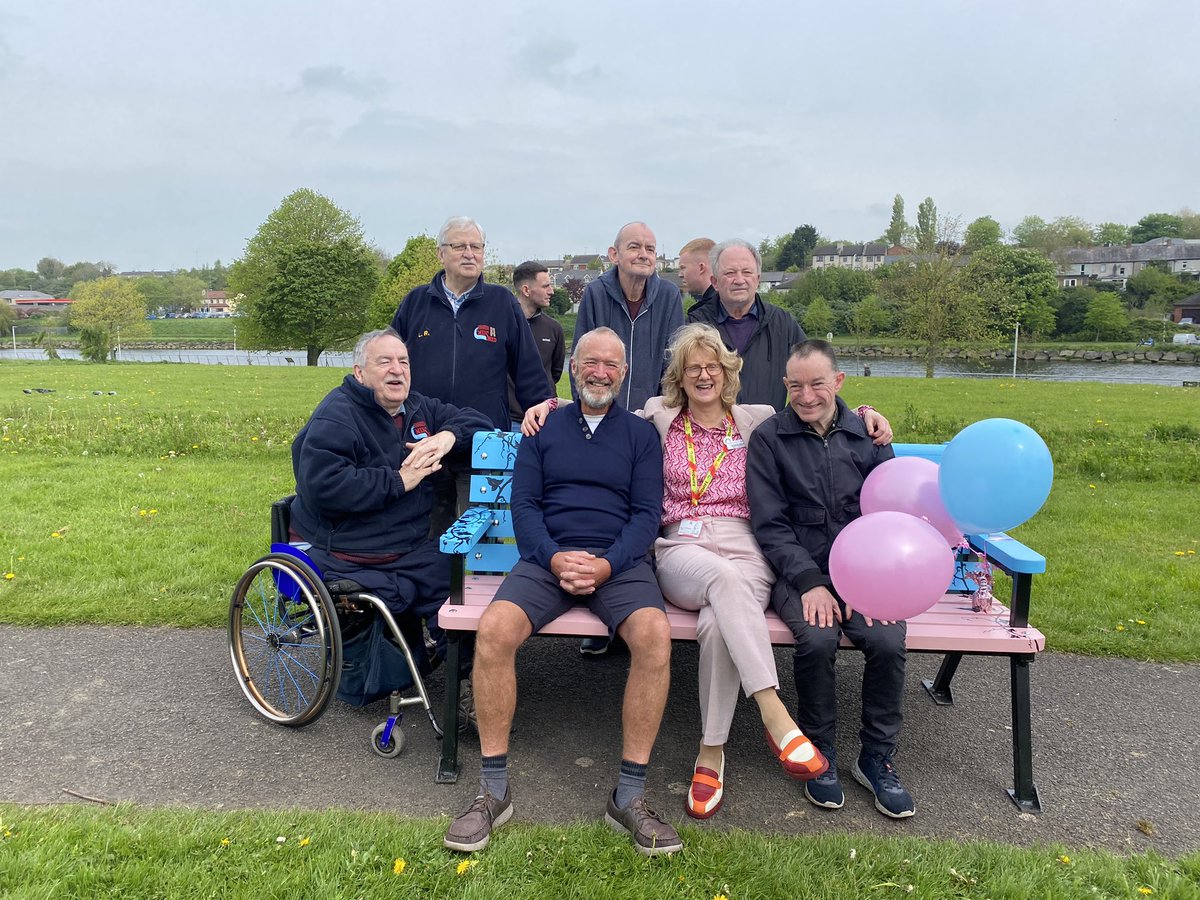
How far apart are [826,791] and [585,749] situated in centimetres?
106

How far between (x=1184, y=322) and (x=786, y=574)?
92458 mm

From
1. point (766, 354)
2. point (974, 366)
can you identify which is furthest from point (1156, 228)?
point (766, 354)

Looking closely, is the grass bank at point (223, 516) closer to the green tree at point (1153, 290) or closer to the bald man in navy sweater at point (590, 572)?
the bald man in navy sweater at point (590, 572)

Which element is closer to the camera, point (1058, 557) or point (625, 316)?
point (625, 316)

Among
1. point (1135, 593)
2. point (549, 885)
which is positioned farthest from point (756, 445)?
point (1135, 593)

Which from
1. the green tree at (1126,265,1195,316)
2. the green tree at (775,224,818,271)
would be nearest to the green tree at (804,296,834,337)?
the green tree at (1126,265,1195,316)

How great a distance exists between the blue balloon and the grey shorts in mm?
1302

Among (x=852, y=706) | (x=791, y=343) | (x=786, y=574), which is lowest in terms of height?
(x=852, y=706)

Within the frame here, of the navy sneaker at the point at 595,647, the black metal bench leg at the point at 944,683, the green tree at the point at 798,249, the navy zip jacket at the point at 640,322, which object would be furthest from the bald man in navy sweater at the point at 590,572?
the green tree at the point at 798,249

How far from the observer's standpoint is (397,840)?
305 cm

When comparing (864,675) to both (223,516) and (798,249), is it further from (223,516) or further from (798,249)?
(798,249)

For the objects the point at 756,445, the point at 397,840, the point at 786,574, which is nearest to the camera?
the point at 397,840

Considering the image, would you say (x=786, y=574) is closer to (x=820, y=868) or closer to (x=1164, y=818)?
(x=820, y=868)

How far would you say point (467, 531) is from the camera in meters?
3.96
